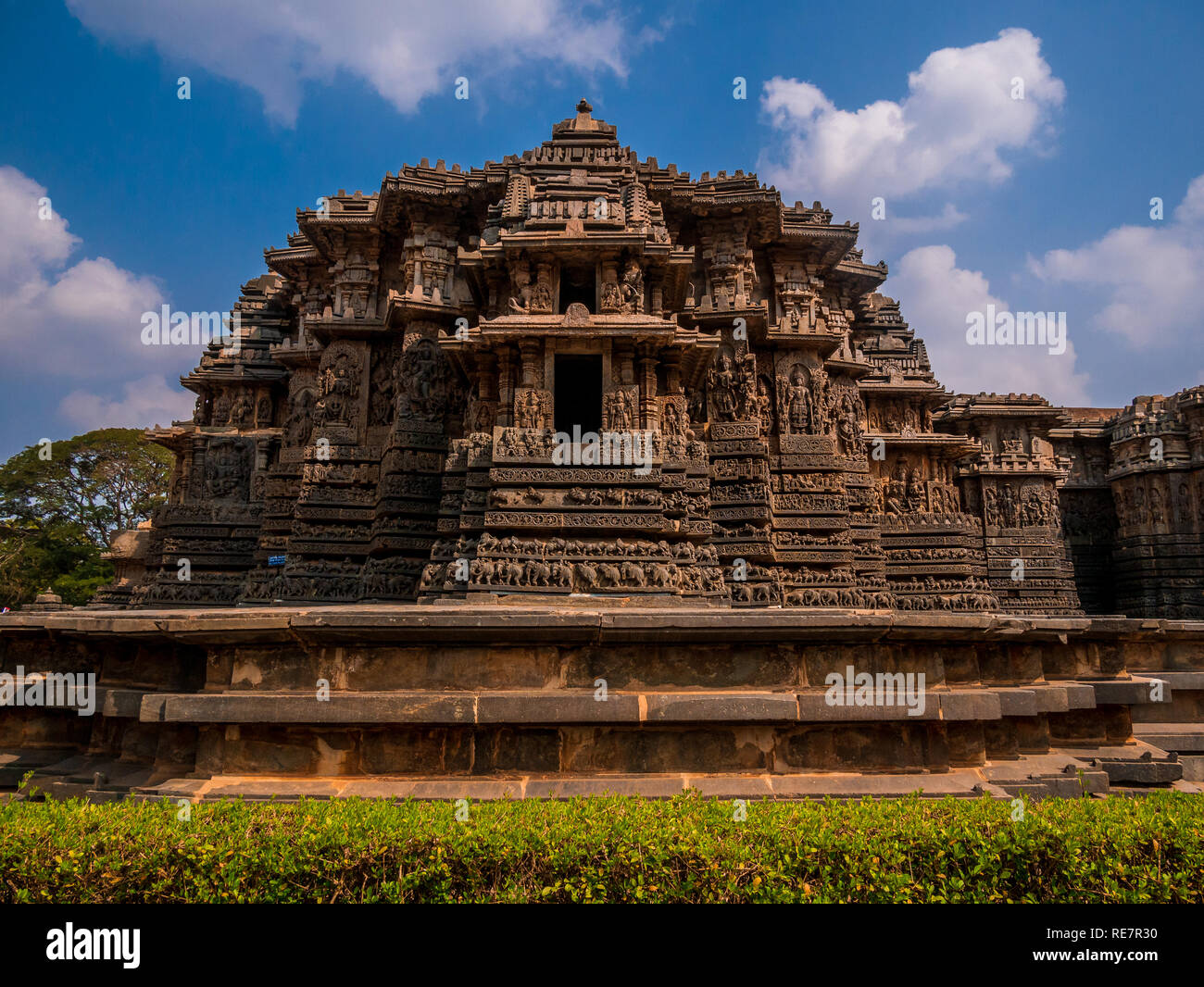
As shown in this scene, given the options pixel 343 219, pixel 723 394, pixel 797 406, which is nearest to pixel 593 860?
pixel 723 394

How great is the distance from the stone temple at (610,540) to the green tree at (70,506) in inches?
602

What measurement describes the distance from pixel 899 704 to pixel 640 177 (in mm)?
14759

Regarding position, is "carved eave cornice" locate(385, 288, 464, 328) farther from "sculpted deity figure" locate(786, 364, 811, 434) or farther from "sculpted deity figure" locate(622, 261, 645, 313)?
"sculpted deity figure" locate(786, 364, 811, 434)

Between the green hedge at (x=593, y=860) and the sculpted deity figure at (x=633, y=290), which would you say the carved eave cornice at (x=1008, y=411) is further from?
the green hedge at (x=593, y=860)

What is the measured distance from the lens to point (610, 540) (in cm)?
1173

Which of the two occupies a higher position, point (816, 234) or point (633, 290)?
point (816, 234)

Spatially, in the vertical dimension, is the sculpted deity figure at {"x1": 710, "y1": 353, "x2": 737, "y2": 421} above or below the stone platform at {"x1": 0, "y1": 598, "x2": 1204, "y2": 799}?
above

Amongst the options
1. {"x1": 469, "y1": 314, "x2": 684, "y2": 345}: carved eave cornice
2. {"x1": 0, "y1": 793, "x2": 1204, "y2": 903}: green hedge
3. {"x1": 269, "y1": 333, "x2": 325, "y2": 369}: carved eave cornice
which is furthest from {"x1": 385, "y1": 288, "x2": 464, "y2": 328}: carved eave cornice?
{"x1": 0, "y1": 793, "x2": 1204, "y2": 903}: green hedge

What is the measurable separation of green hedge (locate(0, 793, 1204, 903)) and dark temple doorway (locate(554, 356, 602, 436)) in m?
11.7

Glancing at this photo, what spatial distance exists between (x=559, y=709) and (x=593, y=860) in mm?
1612

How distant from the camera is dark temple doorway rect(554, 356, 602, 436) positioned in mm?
15430

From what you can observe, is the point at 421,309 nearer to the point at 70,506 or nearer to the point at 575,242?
the point at 575,242

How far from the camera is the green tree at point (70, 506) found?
3569 cm

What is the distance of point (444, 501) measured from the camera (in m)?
13.3
